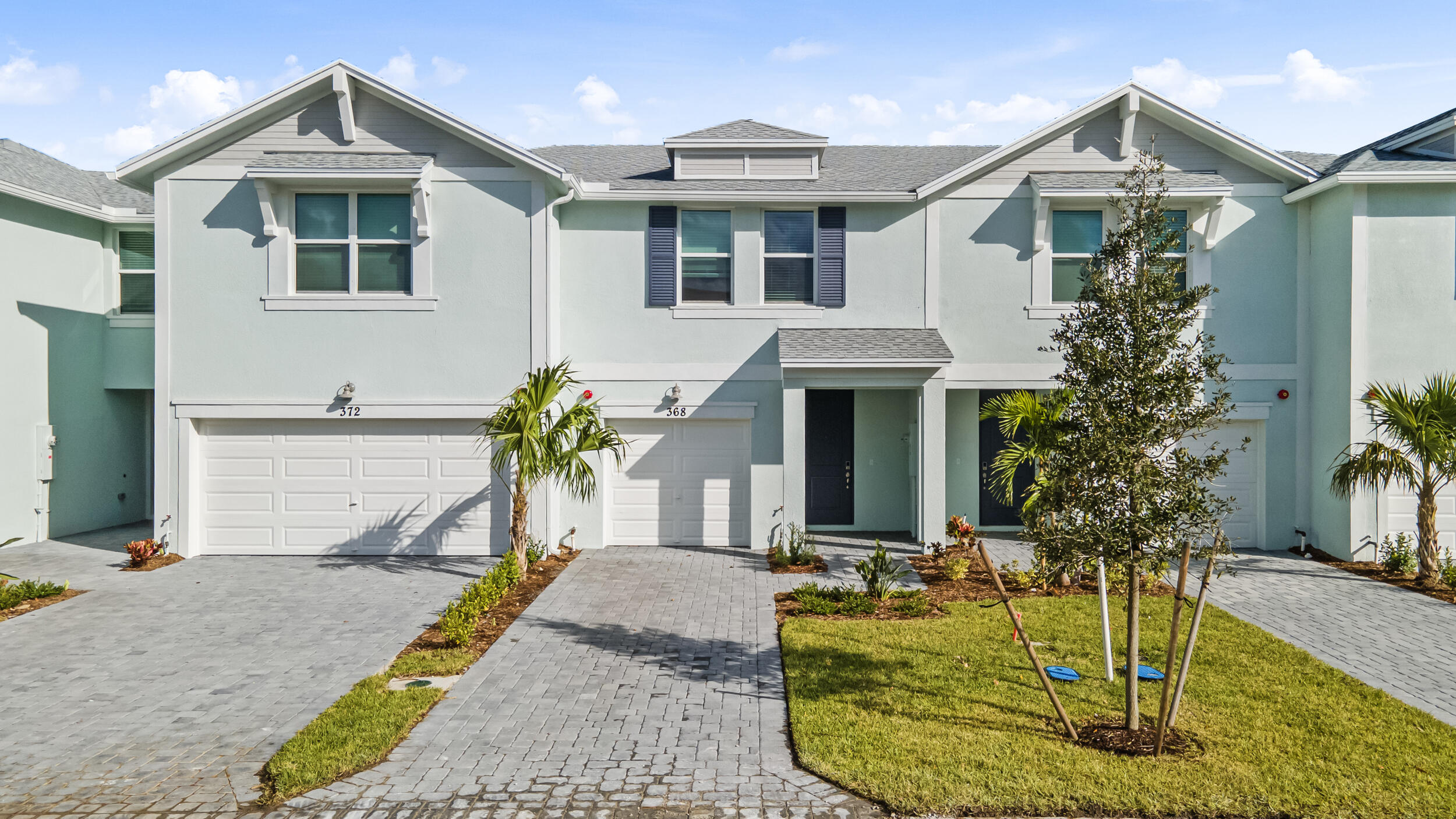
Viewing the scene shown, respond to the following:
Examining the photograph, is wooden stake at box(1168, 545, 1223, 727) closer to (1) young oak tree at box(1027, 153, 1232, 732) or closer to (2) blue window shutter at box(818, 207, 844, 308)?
(1) young oak tree at box(1027, 153, 1232, 732)

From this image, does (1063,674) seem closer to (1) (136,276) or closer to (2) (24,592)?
(2) (24,592)

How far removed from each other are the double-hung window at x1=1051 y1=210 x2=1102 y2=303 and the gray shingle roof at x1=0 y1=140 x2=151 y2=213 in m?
16.3

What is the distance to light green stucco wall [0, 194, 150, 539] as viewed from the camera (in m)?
13.7

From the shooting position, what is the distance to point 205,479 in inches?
520

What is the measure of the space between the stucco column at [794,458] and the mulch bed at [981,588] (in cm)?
215

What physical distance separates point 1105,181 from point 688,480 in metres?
8.28

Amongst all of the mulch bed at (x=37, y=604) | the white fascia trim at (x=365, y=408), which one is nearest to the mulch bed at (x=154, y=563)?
the mulch bed at (x=37, y=604)

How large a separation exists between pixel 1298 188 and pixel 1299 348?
2.59 meters

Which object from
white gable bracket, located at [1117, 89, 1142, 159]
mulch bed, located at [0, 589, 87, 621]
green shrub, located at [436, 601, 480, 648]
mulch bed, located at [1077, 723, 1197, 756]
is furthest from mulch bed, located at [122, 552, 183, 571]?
white gable bracket, located at [1117, 89, 1142, 159]

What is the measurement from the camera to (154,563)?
40.8ft

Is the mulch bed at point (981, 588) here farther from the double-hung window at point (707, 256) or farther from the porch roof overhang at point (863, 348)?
the double-hung window at point (707, 256)

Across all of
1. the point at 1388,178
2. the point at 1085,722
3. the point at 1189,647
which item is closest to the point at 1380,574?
the point at 1388,178

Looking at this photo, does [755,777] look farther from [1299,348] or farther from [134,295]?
[134,295]

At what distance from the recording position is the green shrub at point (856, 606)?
9672 mm
